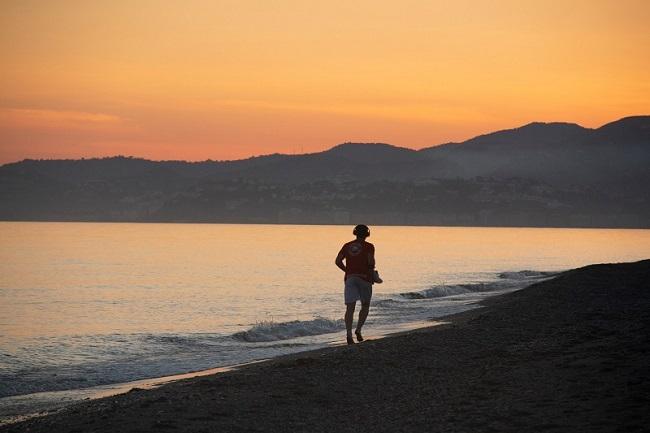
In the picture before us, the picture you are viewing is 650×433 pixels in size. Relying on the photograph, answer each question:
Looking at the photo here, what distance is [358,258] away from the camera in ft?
52.7

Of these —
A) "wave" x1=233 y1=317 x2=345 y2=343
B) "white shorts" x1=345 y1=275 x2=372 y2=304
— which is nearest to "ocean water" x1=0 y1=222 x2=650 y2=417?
"wave" x1=233 y1=317 x2=345 y2=343

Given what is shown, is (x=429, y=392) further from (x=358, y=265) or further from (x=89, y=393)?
(x=89, y=393)

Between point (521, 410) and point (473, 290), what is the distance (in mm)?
32216

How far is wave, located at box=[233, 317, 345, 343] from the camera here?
77.1 feet

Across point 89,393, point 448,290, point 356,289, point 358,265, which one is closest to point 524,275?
point 448,290

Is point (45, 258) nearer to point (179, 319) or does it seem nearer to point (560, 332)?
point (179, 319)

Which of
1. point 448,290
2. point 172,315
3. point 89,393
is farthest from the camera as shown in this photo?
point 448,290

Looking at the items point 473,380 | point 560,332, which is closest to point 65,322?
point 560,332

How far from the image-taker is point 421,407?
990cm

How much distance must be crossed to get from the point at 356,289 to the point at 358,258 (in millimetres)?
610

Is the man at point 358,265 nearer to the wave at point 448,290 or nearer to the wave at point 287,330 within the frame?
the wave at point 287,330

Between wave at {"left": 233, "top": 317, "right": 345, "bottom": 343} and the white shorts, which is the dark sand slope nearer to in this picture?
the white shorts

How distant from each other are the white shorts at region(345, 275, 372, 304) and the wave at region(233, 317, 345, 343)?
283 inches

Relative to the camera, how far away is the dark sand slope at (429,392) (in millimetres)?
9125
